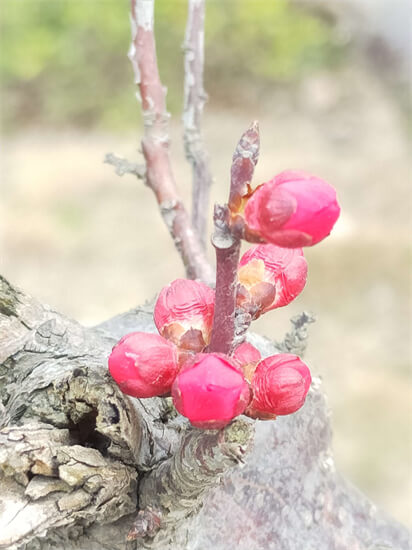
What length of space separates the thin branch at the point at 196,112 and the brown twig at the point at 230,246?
418 mm

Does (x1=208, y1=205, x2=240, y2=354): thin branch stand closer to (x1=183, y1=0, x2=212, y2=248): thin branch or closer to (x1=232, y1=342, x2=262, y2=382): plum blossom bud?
(x1=232, y1=342, x2=262, y2=382): plum blossom bud

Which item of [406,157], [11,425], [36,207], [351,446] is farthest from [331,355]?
[11,425]

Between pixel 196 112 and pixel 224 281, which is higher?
pixel 196 112

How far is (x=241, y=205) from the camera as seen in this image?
0.31 metres

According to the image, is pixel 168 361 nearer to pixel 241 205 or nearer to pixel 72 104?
pixel 241 205

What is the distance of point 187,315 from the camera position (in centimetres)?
39

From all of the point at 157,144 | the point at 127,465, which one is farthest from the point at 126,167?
the point at 127,465

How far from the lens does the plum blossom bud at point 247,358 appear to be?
39cm

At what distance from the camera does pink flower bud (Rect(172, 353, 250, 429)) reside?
345mm

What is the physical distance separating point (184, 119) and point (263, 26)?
2.56 m

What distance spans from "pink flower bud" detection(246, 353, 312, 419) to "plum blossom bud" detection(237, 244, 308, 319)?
30 mm

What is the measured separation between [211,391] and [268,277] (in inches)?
3.2

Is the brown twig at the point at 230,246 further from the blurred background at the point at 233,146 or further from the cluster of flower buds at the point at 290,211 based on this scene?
the blurred background at the point at 233,146

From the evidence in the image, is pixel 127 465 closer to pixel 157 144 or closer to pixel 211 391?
pixel 211 391
